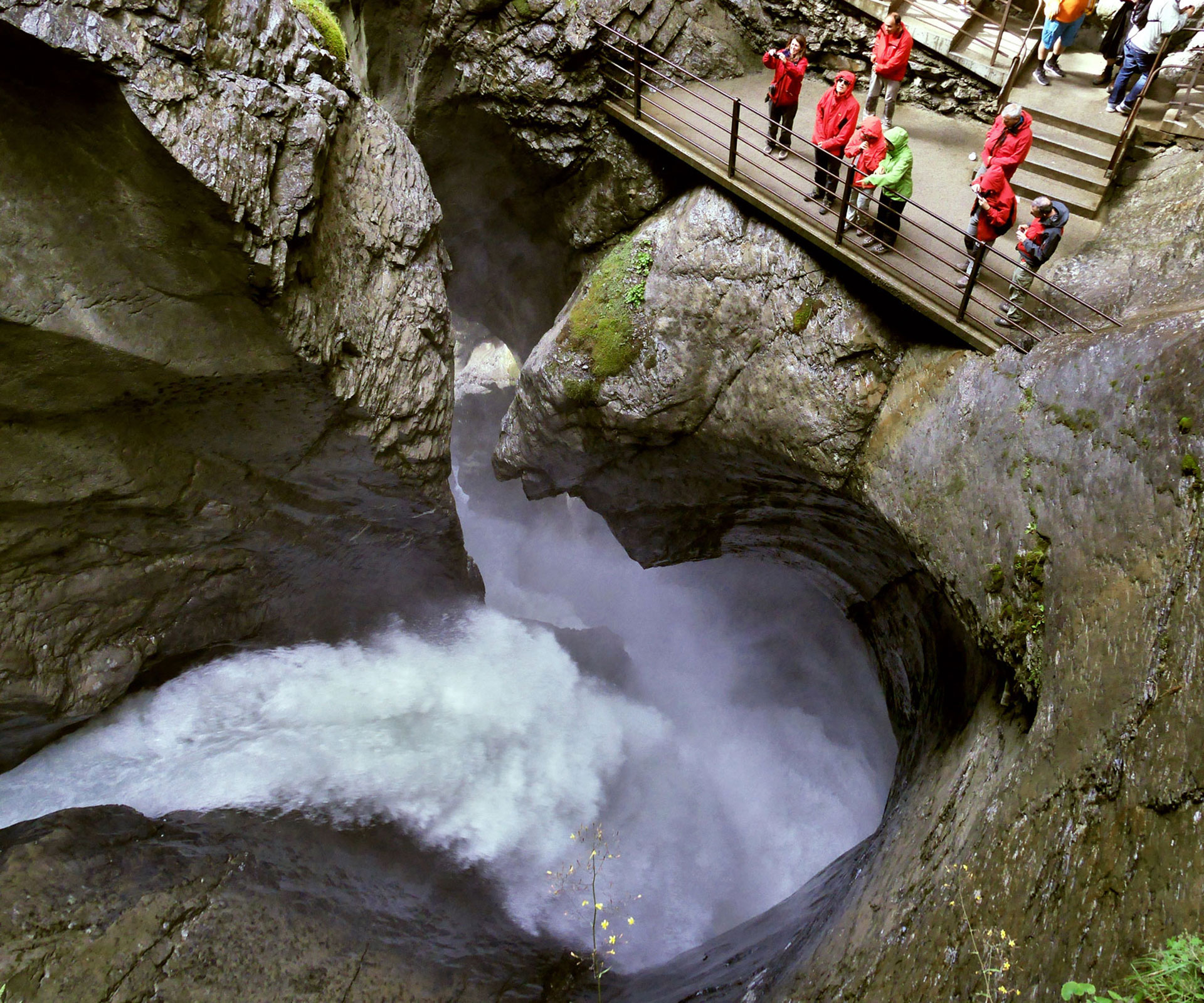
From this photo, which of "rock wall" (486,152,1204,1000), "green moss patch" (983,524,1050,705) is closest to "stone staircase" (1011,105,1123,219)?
"rock wall" (486,152,1204,1000)

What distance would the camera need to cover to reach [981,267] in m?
7.97

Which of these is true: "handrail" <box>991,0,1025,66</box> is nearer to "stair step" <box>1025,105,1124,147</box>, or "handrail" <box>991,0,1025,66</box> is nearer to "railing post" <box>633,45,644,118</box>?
"stair step" <box>1025,105,1124,147</box>

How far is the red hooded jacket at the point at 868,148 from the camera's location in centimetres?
777

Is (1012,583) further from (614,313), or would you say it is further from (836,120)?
(614,313)

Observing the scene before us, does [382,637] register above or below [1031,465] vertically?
below

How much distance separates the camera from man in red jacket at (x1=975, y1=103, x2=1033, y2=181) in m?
7.12

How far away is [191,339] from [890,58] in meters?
8.61

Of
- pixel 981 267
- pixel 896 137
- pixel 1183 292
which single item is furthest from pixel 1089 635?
pixel 896 137

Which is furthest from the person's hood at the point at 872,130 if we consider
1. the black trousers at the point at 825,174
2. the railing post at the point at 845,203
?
the black trousers at the point at 825,174

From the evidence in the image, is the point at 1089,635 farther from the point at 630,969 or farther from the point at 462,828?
the point at 462,828

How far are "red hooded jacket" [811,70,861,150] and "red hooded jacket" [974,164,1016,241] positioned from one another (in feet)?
5.74

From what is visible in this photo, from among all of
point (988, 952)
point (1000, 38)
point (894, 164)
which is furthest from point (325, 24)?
point (988, 952)

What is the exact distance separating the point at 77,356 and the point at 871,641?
33.6 feet

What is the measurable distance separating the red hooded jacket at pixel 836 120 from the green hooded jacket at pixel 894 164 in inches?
23.7
